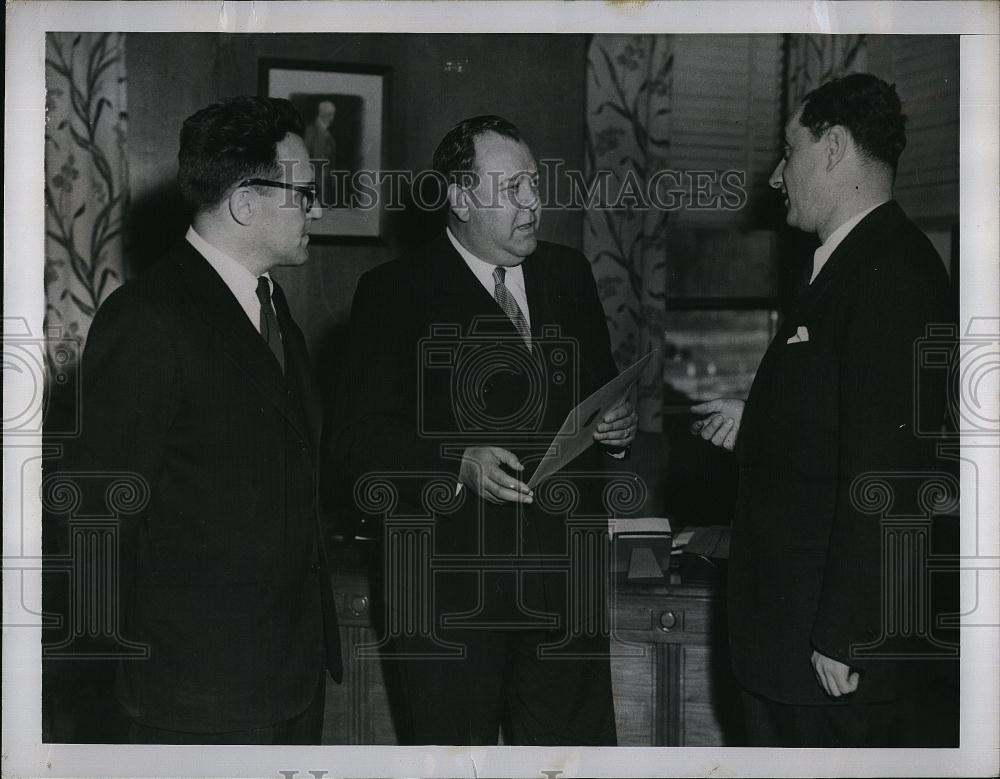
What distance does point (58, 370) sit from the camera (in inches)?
64.1

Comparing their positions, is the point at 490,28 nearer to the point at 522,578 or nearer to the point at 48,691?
the point at 522,578

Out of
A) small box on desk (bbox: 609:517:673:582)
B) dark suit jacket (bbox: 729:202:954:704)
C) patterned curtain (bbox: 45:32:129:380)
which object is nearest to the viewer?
dark suit jacket (bbox: 729:202:954:704)

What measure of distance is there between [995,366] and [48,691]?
1596 millimetres

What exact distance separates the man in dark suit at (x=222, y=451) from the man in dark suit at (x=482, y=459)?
0.44 ft

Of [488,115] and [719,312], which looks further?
[719,312]

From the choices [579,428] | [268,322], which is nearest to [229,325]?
[268,322]

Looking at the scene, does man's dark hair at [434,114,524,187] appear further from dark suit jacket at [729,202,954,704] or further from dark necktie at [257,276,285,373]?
dark suit jacket at [729,202,954,704]

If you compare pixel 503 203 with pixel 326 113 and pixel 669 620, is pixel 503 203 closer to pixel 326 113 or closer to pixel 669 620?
pixel 326 113

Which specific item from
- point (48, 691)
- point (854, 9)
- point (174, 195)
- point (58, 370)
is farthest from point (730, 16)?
point (48, 691)

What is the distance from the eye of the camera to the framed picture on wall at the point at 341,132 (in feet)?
5.46

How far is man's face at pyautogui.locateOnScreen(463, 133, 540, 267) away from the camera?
168cm

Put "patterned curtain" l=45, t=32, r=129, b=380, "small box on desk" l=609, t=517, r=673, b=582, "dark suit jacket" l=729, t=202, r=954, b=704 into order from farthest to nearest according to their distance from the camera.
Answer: "small box on desk" l=609, t=517, r=673, b=582, "patterned curtain" l=45, t=32, r=129, b=380, "dark suit jacket" l=729, t=202, r=954, b=704

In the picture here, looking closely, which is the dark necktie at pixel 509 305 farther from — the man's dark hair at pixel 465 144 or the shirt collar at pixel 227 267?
the shirt collar at pixel 227 267

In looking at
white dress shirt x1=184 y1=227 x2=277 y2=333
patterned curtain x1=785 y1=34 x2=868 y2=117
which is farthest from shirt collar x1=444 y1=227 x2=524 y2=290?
patterned curtain x1=785 y1=34 x2=868 y2=117
